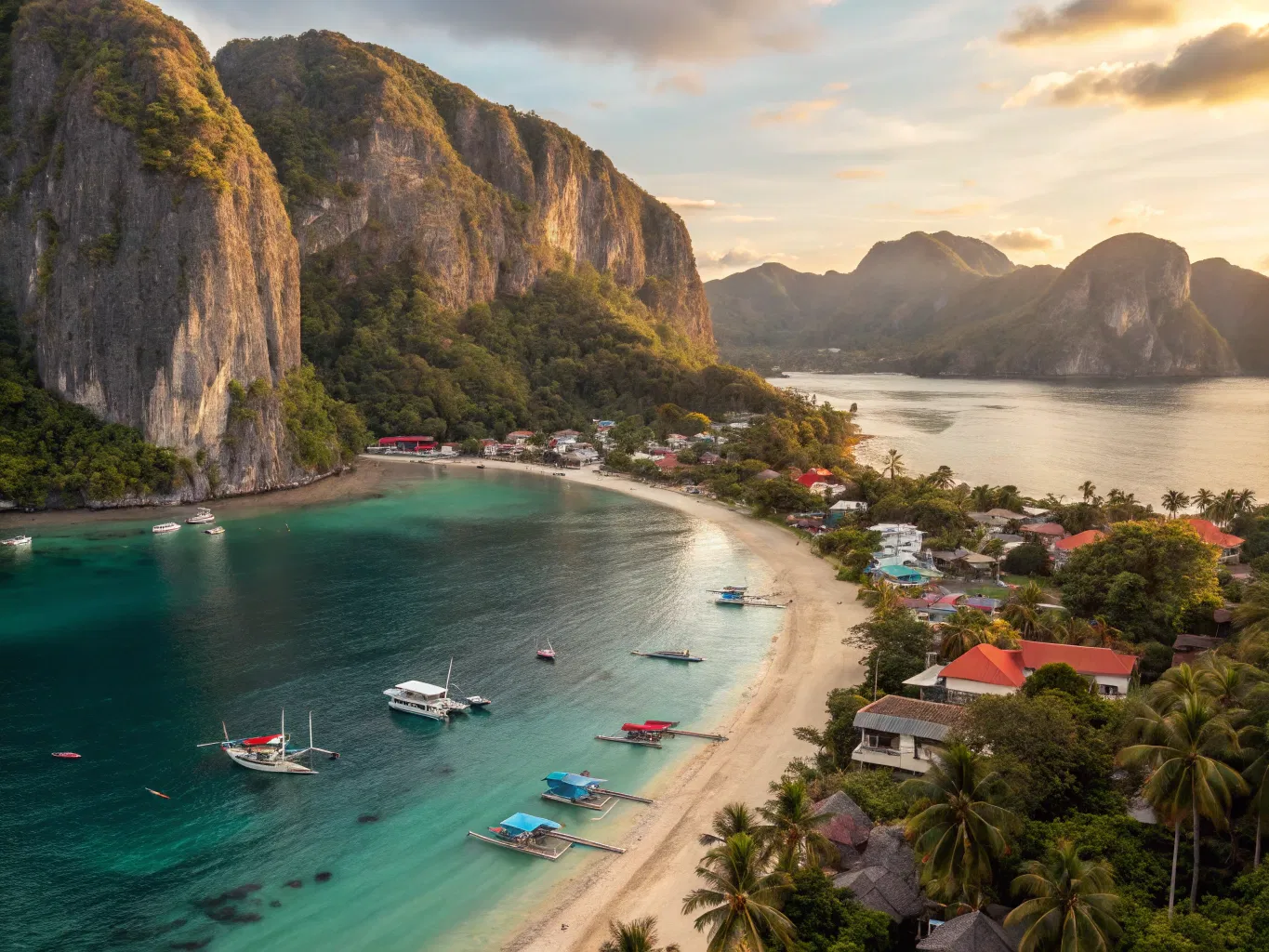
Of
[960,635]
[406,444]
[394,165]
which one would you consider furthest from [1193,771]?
[394,165]

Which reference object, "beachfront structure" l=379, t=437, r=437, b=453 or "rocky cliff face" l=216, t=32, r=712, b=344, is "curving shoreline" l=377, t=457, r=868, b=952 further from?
"rocky cliff face" l=216, t=32, r=712, b=344

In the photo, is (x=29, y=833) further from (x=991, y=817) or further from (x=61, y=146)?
(x=61, y=146)

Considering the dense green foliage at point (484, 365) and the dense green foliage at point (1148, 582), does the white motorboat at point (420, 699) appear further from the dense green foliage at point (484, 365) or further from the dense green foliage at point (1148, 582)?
the dense green foliage at point (484, 365)

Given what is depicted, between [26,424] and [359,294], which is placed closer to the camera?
[26,424]

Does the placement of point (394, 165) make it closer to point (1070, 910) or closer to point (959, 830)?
point (959, 830)

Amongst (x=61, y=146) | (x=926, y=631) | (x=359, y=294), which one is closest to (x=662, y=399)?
(x=359, y=294)
